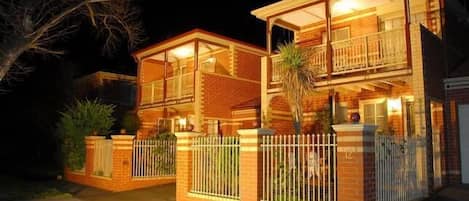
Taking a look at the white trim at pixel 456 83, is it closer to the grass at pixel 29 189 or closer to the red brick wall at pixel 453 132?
the red brick wall at pixel 453 132

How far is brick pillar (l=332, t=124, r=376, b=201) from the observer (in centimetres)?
861

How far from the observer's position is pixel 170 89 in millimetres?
21297

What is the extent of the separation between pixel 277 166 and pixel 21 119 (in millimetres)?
20291

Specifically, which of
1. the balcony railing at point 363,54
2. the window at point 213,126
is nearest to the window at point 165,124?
the window at point 213,126

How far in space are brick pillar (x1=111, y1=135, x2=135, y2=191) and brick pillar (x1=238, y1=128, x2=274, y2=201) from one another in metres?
6.18

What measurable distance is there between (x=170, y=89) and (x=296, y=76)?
933 cm

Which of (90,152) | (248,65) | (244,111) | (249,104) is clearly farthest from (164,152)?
(248,65)

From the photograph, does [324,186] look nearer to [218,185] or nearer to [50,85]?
[218,185]

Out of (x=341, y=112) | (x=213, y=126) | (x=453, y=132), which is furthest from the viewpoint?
(x=213, y=126)

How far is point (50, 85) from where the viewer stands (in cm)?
2606

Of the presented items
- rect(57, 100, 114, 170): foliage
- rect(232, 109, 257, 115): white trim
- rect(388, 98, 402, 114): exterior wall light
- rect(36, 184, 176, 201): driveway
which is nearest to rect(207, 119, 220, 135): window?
rect(232, 109, 257, 115): white trim

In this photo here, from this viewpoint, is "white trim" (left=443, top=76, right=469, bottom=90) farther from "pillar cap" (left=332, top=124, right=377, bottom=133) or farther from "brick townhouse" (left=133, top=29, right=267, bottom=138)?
"brick townhouse" (left=133, top=29, right=267, bottom=138)

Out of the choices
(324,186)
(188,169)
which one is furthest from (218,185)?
(324,186)

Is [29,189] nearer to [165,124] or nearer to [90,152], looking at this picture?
[90,152]
